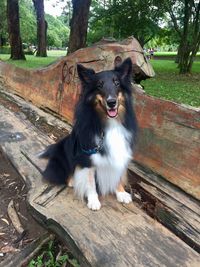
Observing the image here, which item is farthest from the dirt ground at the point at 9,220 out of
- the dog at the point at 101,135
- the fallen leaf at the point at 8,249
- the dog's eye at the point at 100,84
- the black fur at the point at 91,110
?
the dog's eye at the point at 100,84

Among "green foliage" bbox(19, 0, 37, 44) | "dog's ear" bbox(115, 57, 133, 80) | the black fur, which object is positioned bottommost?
"green foliage" bbox(19, 0, 37, 44)

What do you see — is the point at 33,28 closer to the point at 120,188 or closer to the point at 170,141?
the point at 170,141

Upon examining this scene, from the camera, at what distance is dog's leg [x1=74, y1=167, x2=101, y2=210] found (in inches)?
136

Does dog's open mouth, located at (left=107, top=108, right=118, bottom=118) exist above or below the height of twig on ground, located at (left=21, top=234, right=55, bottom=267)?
above

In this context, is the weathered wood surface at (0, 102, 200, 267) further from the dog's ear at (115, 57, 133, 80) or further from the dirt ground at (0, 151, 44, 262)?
the dog's ear at (115, 57, 133, 80)

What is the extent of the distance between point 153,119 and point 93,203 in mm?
1346

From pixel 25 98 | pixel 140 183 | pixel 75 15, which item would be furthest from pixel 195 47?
pixel 140 183

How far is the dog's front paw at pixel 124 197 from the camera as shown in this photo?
3562 mm

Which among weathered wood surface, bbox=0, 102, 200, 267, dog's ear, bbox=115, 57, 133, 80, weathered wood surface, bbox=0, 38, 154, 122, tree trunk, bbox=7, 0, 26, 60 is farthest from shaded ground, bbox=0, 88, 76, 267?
tree trunk, bbox=7, 0, 26, 60

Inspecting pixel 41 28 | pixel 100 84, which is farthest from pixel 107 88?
pixel 41 28

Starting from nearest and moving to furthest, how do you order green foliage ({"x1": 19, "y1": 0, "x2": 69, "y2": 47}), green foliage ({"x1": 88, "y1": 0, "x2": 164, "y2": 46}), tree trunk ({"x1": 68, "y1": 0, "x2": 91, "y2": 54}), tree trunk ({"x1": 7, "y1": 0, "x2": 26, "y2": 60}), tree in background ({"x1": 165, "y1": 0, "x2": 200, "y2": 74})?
tree trunk ({"x1": 68, "y1": 0, "x2": 91, "y2": 54}), tree in background ({"x1": 165, "y1": 0, "x2": 200, "y2": 74}), green foliage ({"x1": 88, "y1": 0, "x2": 164, "y2": 46}), tree trunk ({"x1": 7, "y1": 0, "x2": 26, "y2": 60}), green foliage ({"x1": 19, "y1": 0, "x2": 69, "y2": 47})

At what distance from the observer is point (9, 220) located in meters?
3.89

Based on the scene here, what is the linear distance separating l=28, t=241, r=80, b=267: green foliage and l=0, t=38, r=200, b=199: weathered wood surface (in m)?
1.38

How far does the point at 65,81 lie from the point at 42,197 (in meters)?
3.09
